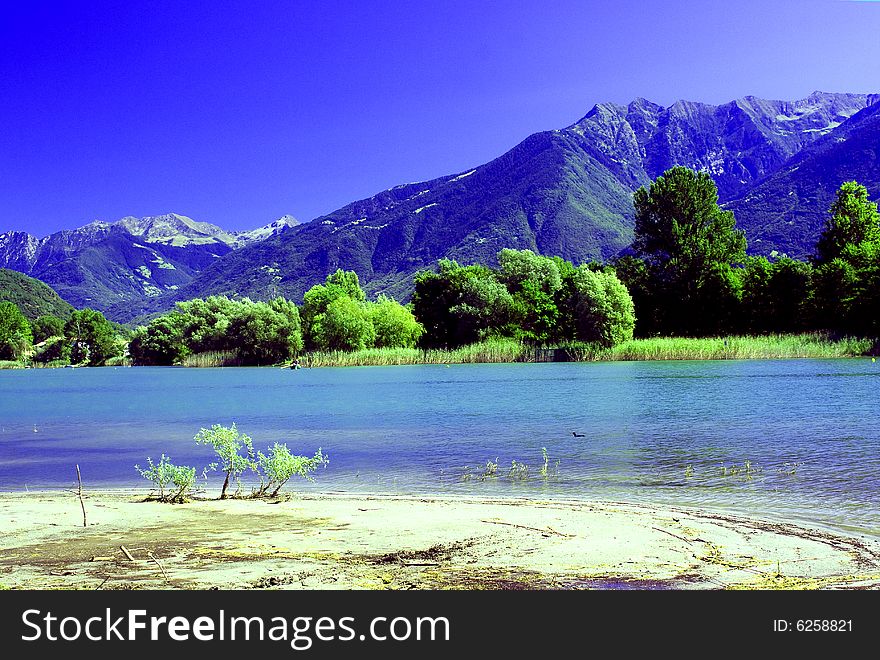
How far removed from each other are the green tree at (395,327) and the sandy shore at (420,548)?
77.7m

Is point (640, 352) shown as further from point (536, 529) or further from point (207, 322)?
point (536, 529)

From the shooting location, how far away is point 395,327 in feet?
298

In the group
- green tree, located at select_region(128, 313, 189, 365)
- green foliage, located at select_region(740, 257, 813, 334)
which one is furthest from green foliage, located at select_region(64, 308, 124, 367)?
green foliage, located at select_region(740, 257, 813, 334)

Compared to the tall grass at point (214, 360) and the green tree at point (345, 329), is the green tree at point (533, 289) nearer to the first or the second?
the green tree at point (345, 329)

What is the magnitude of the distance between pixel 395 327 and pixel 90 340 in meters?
68.6

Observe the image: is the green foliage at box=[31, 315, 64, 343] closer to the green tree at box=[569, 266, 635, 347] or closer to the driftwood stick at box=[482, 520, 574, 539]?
the green tree at box=[569, 266, 635, 347]

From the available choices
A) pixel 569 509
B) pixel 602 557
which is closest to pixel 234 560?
pixel 602 557

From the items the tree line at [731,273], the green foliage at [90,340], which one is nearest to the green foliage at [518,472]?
the tree line at [731,273]

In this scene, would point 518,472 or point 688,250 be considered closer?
point 518,472

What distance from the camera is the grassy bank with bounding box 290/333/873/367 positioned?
66.9m

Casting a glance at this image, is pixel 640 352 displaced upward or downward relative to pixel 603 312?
downward

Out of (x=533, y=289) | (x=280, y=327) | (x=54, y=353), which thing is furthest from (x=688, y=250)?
(x=54, y=353)

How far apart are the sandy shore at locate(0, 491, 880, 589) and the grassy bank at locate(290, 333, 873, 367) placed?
2382 inches

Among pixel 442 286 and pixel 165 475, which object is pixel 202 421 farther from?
pixel 442 286
